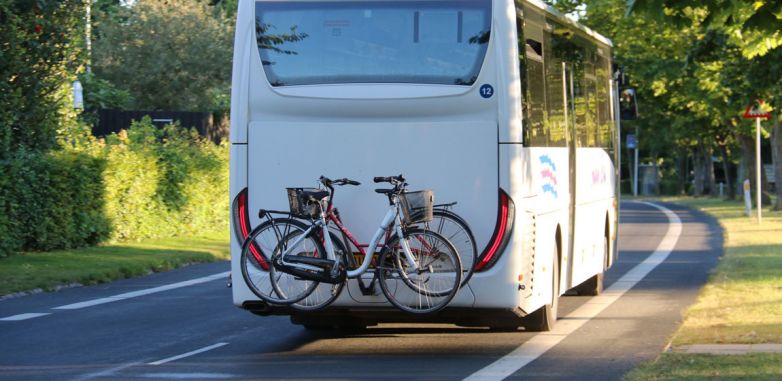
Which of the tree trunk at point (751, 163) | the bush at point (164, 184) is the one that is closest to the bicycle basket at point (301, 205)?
the bush at point (164, 184)

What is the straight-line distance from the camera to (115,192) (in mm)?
24406

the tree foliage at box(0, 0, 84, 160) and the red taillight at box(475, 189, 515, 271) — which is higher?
the tree foliage at box(0, 0, 84, 160)

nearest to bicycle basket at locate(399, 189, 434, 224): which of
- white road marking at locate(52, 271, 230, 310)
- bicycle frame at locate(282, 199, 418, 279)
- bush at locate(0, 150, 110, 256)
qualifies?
bicycle frame at locate(282, 199, 418, 279)

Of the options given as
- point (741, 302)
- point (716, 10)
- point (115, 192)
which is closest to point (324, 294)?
point (716, 10)

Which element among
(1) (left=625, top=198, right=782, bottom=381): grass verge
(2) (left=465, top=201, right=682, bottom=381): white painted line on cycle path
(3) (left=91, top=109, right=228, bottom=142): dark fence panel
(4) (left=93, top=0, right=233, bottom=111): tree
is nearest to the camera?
(1) (left=625, top=198, right=782, bottom=381): grass verge

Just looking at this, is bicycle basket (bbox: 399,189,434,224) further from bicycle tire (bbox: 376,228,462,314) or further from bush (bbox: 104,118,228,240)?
bush (bbox: 104,118,228,240)

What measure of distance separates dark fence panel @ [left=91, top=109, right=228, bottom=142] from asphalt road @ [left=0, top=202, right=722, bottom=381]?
62.2 ft

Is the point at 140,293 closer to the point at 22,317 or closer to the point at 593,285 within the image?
the point at 22,317

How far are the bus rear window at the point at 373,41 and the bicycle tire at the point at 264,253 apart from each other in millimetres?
1158

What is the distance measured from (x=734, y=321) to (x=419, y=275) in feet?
13.3

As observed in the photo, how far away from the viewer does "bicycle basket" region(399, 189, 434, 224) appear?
1094 cm

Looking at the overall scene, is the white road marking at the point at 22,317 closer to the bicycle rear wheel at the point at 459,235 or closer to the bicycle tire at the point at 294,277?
the bicycle tire at the point at 294,277

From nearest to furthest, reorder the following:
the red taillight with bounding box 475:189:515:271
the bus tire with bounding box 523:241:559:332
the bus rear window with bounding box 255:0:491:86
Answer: the red taillight with bounding box 475:189:515:271 → the bus rear window with bounding box 255:0:491:86 → the bus tire with bounding box 523:241:559:332

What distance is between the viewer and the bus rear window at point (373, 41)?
1128cm
